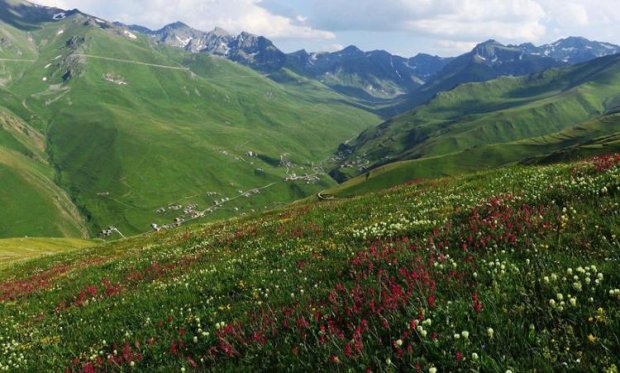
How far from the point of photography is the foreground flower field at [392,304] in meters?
5.29

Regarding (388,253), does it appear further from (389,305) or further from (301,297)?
(389,305)

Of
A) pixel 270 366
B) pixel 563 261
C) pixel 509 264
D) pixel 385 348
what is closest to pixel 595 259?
pixel 563 261

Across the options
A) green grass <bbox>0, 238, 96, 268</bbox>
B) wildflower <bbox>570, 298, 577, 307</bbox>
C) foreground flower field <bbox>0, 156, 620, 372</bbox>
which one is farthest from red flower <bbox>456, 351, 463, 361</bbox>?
green grass <bbox>0, 238, 96, 268</bbox>

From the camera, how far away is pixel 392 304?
6.75m

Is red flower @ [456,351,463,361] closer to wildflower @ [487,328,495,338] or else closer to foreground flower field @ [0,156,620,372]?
foreground flower field @ [0,156,620,372]

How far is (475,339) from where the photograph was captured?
5477 mm

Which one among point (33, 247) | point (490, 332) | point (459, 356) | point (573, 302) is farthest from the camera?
point (33, 247)

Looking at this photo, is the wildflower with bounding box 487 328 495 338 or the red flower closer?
the red flower

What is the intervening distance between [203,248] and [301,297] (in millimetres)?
14808

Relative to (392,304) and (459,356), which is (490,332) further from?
(392,304)

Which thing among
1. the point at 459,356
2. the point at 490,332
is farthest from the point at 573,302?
the point at 459,356

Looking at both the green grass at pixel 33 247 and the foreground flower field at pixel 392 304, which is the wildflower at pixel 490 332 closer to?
the foreground flower field at pixel 392 304

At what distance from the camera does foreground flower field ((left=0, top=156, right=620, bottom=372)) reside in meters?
5.29

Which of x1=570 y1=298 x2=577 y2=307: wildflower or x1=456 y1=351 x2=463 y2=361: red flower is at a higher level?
x1=570 y1=298 x2=577 y2=307: wildflower
